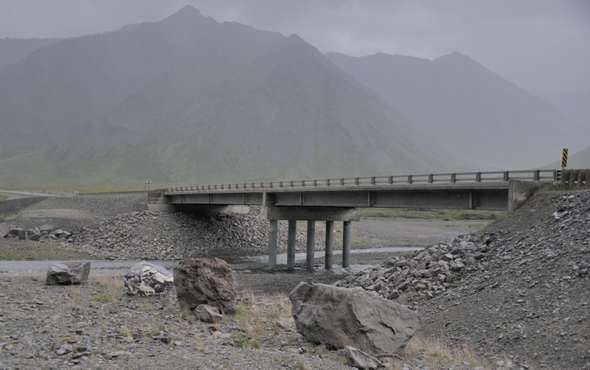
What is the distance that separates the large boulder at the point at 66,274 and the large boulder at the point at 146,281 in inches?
98.5

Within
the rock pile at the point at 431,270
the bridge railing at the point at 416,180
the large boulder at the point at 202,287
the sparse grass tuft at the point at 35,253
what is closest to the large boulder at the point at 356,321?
the large boulder at the point at 202,287

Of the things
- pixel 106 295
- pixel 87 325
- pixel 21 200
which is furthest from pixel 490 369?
pixel 21 200

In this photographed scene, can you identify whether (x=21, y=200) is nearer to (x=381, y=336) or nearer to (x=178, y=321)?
(x=178, y=321)

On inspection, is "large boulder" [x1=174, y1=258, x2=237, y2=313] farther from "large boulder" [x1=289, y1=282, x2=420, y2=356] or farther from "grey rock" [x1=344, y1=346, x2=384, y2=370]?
"grey rock" [x1=344, y1=346, x2=384, y2=370]

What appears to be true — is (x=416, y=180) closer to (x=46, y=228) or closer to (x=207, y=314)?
(x=207, y=314)

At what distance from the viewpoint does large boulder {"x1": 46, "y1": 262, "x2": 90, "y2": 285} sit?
1040 inches

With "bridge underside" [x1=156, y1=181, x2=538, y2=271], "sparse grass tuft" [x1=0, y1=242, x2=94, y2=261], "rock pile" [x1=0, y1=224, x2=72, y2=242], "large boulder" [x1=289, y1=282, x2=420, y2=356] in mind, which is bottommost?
"sparse grass tuft" [x1=0, y1=242, x2=94, y2=261]

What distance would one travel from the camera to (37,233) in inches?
2724

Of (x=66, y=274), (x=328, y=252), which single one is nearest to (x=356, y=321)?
(x=66, y=274)

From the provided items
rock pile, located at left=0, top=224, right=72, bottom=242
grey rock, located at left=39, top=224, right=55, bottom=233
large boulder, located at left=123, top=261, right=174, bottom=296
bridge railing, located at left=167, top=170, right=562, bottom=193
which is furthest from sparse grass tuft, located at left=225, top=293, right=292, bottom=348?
grey rock, located at left=39, top=224, right=55, bottom=233

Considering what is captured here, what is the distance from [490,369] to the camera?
17609 mm

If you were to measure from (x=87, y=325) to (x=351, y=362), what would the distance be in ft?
Answer: 26.1

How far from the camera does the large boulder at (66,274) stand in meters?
26.4

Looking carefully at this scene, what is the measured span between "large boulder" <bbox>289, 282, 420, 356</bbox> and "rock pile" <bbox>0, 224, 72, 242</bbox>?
58.8 meters
